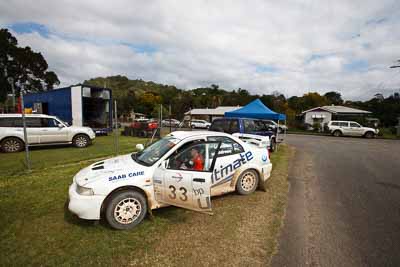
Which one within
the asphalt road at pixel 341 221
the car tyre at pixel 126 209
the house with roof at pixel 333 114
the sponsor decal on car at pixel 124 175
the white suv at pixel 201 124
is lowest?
the asphalt road at pixel 341 221

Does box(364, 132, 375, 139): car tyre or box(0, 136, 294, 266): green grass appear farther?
box(364, 132, 375, 139): car tyre

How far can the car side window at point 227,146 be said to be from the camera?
4.15 metres

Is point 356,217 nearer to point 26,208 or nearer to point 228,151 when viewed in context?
point 228,151

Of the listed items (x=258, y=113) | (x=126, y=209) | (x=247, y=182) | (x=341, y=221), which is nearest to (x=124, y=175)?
(x=126, y=209)

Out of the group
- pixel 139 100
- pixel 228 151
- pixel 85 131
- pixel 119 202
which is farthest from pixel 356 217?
pixel 139 100

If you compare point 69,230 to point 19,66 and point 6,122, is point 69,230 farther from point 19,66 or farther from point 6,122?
point 19,66

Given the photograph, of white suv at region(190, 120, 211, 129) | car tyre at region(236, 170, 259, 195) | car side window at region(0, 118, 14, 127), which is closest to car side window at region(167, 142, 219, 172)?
car tyre at region(236, 170, 259, 195)

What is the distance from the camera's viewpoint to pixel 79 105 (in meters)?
13.0

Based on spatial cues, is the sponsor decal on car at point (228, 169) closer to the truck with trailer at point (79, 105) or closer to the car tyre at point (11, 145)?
the car tyre at point (11, 145)

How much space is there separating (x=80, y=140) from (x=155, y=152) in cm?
820

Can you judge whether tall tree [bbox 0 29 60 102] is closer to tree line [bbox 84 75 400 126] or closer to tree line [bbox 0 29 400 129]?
tree line [bbox 0 29 400 129]

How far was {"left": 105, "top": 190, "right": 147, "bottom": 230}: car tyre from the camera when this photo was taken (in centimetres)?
302

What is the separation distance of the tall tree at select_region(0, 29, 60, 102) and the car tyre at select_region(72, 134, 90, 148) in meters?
37.4

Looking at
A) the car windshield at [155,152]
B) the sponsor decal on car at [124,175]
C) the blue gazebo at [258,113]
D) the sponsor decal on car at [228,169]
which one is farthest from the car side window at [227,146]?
the blue gazebo at [258,113]
